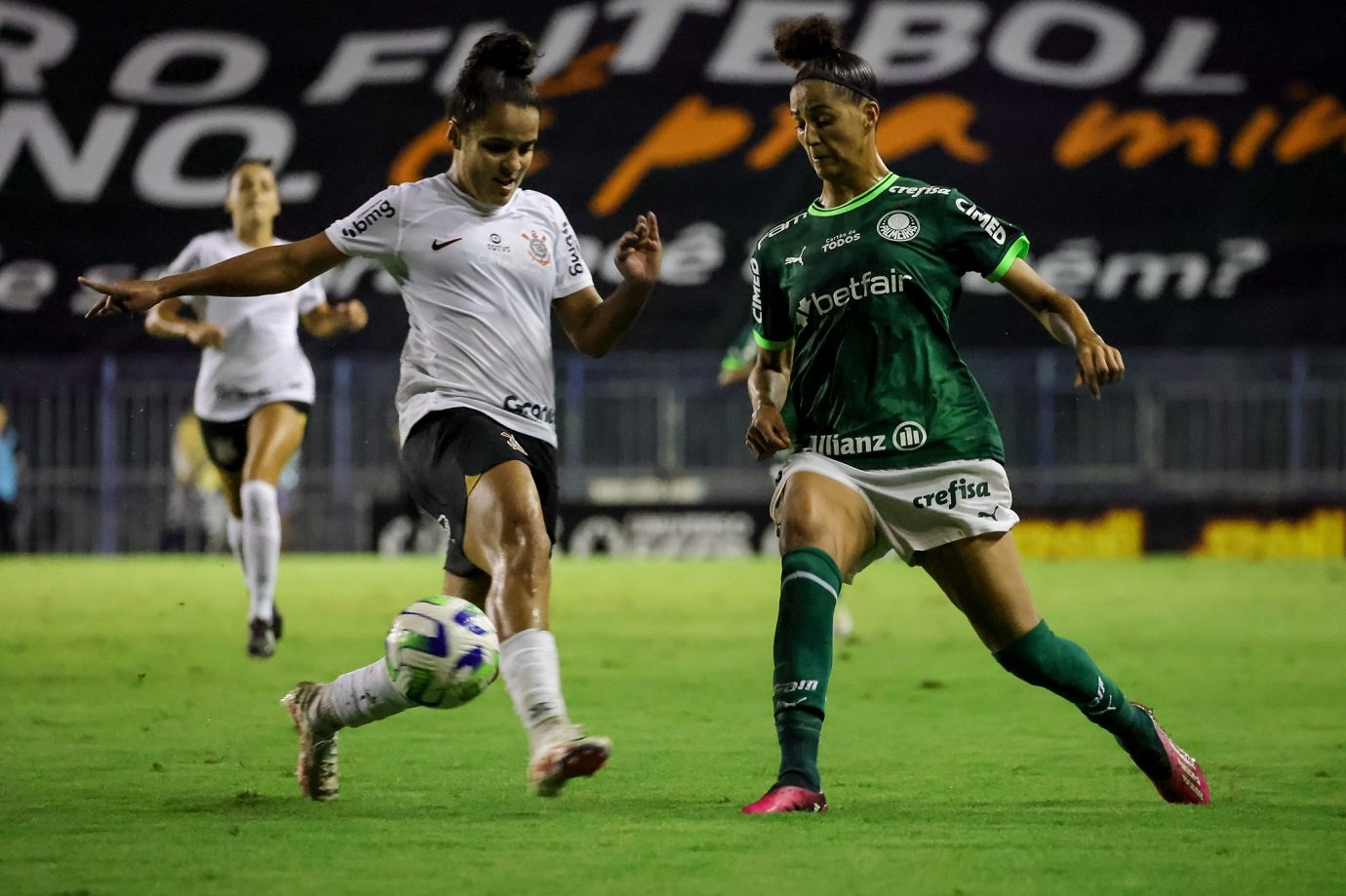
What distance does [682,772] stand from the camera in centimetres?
730

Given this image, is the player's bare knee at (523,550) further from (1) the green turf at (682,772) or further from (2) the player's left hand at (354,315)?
(2) the player's left hand at (354,315)

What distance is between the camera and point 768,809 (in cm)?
603

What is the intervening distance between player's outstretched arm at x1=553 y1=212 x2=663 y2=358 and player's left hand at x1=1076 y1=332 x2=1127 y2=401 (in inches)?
54.6

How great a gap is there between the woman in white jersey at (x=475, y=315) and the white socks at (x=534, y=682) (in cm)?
10

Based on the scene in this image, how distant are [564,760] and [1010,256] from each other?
6.79 feet

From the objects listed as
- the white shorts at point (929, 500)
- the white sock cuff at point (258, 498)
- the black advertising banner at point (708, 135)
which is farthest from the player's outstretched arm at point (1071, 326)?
the black advertising banner at point (708, 135)

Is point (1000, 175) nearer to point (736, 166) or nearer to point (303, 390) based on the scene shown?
point (736, 166)

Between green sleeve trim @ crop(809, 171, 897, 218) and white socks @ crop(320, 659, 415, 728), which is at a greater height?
green sleeve trim @ crop(809, 171, 897, 218)

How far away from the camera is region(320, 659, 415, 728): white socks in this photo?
6.18 m

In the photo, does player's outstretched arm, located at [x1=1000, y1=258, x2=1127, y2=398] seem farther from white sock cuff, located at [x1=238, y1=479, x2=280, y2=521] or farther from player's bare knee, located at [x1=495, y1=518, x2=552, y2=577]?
white sock cuff, located at [x1=238, y1=479, x2=280, y2=521]

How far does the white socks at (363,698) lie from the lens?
6176 mm

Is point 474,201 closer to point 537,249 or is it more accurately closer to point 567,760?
point 537,249

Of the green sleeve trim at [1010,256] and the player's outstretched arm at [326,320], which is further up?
→ the player's outstretched arm at [326,320]

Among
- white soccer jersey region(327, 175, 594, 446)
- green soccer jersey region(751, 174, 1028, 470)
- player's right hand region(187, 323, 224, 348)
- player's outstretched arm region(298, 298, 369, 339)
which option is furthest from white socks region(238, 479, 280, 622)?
green soccer jersey region(751, 174, 1028, 470)
